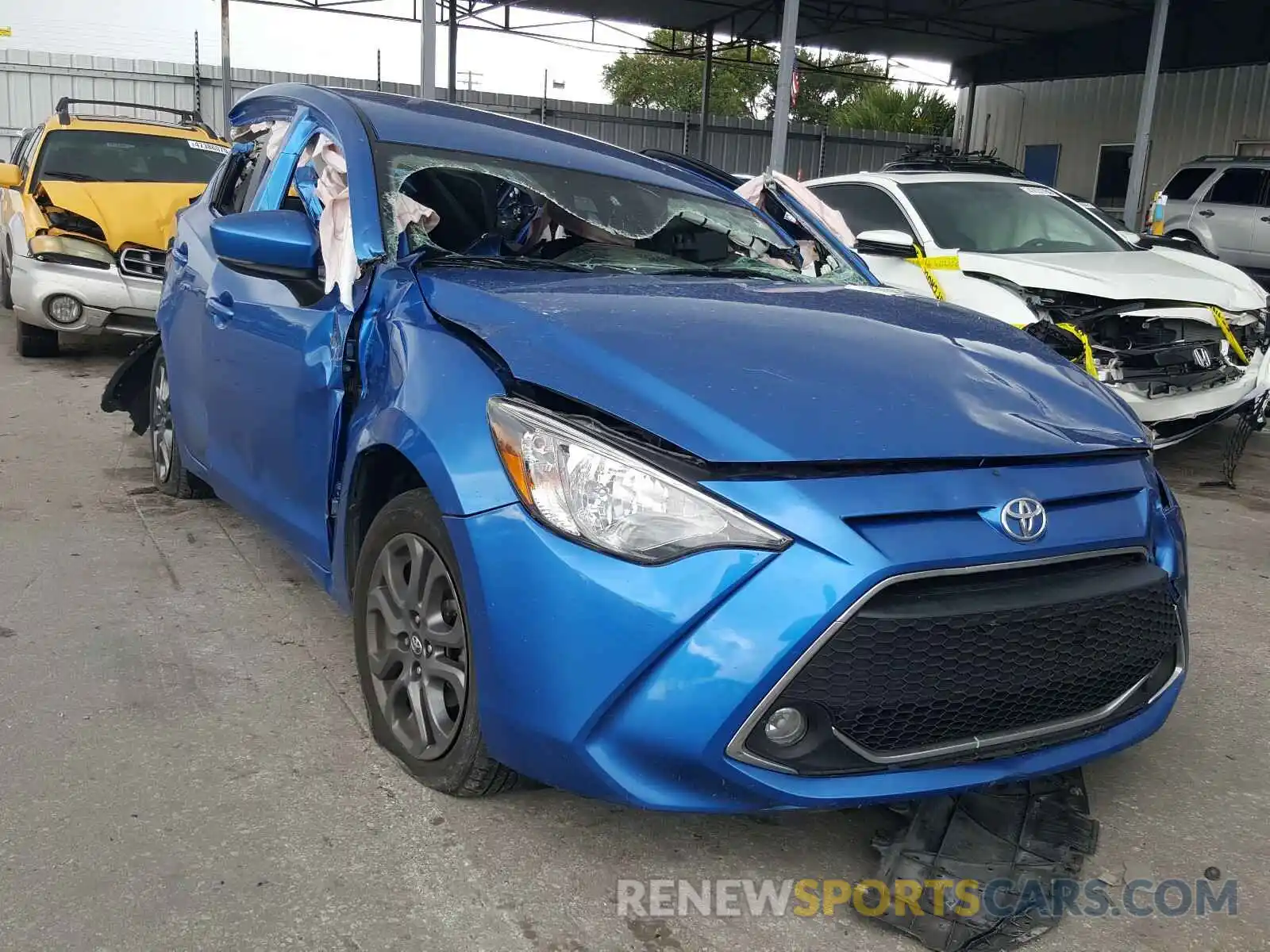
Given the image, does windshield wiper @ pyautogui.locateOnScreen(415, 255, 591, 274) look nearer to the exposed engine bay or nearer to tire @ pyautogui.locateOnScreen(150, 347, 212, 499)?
tire @ pyautogui.locateOnScreen(150, 347, 212, 499)

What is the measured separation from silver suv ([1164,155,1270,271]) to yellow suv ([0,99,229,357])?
44.0 ft

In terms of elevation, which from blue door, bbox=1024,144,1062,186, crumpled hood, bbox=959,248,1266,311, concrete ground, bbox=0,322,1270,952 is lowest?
concrete ground, bbox=0,322,1270,952

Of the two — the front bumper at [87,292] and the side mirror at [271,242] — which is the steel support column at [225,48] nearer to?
the front bumper at [87,292]

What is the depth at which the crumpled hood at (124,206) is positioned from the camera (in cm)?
782

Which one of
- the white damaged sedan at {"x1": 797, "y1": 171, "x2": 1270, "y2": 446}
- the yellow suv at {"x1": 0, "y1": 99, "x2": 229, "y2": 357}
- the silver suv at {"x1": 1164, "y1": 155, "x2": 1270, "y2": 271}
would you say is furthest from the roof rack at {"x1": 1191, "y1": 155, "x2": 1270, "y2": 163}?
the yellow suv at {"x1": 0, "y1": 99, "x2": 229, "y2": 357}

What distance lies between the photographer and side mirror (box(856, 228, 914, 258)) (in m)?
6.43

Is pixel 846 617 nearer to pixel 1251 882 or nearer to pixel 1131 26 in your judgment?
pixel 1251 882

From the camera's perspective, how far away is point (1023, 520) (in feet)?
6.79

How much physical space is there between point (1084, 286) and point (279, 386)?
4.54 metres

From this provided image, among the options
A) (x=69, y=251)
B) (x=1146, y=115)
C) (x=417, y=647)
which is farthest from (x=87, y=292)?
(x=1146, y=115)

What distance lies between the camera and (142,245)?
7855 mm

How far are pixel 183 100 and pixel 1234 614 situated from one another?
18934 millimetres

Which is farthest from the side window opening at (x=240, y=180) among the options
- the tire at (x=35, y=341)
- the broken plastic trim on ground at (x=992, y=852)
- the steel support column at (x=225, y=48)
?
the steel support column at (x=225, y=48)

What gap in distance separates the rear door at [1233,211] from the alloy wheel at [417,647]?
15.8 m
